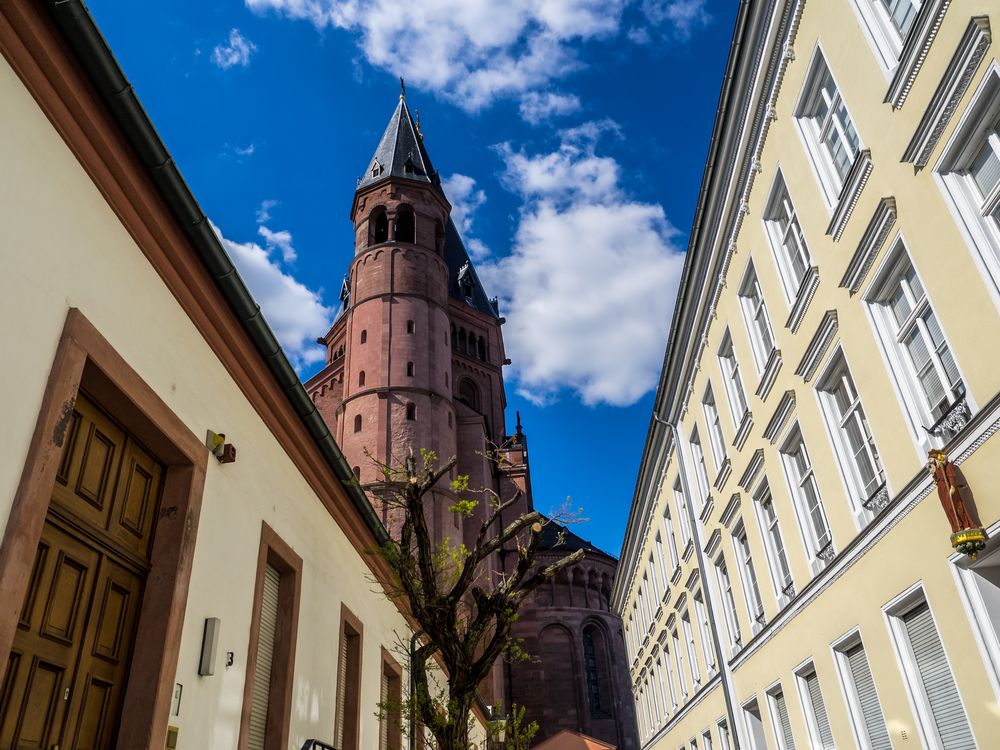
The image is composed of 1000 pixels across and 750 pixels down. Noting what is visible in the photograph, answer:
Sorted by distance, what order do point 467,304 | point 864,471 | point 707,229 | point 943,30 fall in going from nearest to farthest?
point 943,30, point 864,471, point 707,229, point 467,304

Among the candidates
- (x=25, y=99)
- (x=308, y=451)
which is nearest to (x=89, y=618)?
(x=25, y=99)

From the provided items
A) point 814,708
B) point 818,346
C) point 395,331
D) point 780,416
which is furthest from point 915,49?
point 395,331

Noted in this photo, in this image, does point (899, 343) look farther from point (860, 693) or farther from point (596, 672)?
point (596, 672)

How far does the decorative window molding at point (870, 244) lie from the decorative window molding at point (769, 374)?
264cm

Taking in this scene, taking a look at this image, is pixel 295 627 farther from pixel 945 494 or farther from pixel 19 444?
pixel 945 494

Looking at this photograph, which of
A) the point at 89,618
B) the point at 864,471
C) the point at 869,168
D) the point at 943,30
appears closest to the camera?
the point at 89,618

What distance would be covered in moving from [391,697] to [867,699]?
8.71 meters

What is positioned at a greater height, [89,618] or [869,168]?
[869,168]

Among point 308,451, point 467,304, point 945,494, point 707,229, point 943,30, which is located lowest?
point 945,494

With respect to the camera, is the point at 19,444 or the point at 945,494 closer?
the point at 19,444

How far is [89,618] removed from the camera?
5.54 m

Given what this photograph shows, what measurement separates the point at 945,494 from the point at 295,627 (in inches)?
278

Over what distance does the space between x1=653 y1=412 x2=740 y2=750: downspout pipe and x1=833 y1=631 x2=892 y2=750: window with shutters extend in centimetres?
586

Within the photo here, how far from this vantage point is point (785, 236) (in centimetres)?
1201
